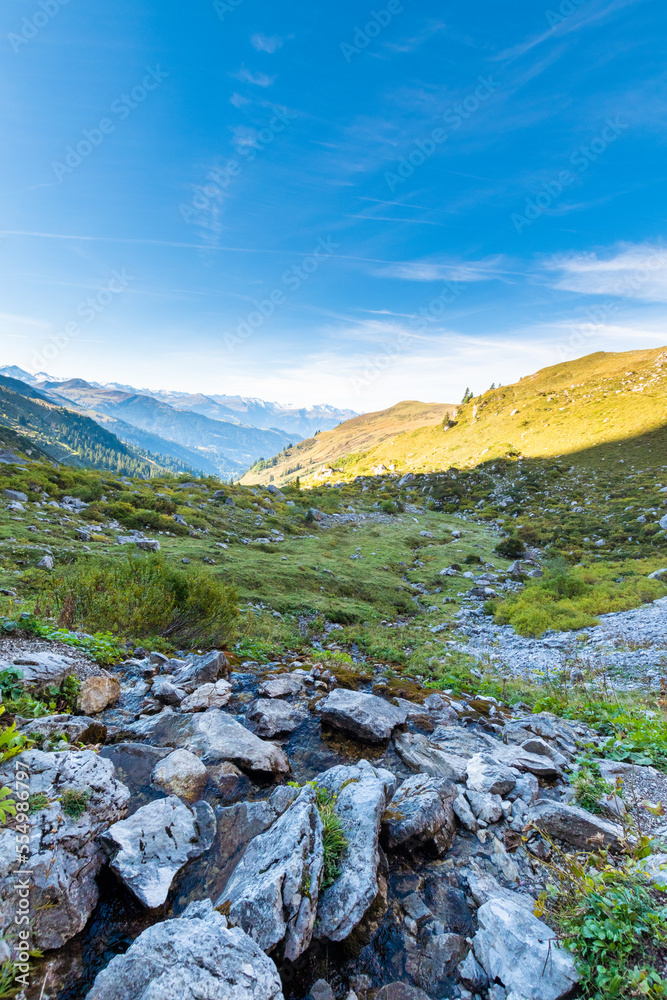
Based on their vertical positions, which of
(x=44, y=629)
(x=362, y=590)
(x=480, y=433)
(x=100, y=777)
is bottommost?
(x=362, y=590)

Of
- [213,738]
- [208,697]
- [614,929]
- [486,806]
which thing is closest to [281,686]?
[208,697]

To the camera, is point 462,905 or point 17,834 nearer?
point 17,834

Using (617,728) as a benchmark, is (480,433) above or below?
above

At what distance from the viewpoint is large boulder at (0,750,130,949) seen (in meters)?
3.22

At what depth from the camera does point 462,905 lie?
163 inches

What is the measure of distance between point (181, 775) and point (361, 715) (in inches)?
130

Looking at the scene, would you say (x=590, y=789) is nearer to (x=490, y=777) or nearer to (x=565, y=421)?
(x=490, y=777)

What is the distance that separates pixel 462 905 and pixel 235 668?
6.51m

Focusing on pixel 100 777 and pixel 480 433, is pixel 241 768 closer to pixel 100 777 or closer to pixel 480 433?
pixel 100 777

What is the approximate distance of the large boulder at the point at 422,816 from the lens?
15.6 feet

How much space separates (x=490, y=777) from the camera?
572 cm

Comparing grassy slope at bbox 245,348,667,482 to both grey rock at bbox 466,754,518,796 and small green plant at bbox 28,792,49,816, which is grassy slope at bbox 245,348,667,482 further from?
small green plant at bbox 28,792,49,816

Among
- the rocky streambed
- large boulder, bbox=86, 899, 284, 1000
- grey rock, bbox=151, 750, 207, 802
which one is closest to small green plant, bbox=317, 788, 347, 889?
the rocky streambed

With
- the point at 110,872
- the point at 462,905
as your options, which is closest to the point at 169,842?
the point at 110,872
